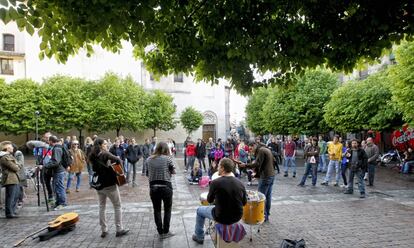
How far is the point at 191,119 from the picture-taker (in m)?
39.8

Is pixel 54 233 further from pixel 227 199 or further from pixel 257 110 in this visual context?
pixel 257 110

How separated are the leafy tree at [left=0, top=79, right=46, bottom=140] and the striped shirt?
29.2m

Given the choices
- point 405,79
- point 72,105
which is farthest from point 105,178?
point 72,105

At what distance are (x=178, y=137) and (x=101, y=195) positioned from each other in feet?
120

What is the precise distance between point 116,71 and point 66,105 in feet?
33.3

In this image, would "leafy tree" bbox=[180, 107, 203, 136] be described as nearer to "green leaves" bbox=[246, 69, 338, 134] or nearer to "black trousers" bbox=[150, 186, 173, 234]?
"green leaves" bbox=[246, 69, 338, 134]

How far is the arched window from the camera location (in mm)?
37156

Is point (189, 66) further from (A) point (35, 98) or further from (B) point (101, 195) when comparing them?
(A) point (35, 98)

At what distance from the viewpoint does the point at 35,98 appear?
106 feet

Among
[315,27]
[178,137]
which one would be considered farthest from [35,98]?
[315,27]

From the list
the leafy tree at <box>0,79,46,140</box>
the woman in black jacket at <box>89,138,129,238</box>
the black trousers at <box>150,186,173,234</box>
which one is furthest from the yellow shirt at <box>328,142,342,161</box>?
the leafy tree at <box>0,79,46,140</box>

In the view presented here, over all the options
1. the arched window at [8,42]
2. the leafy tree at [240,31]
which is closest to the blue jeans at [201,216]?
the leafy tree at [240,31]

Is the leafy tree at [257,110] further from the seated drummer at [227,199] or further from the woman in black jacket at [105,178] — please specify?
the seated drummer at [227,199]

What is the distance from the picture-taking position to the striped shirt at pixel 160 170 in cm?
646
